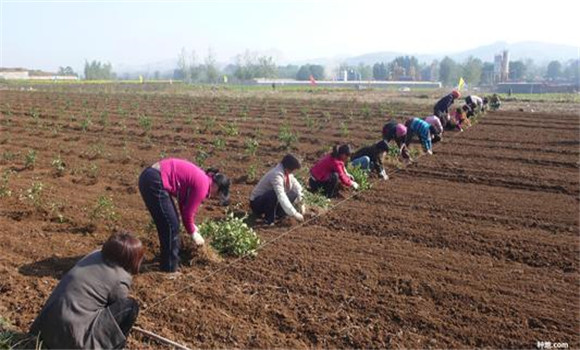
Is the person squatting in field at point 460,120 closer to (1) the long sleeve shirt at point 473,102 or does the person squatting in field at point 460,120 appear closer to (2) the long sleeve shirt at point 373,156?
(1) the long sleeve shirt at point 473,102

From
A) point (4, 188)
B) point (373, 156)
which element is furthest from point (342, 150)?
point (4, 188)

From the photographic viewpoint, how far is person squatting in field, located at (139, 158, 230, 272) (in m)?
4.61

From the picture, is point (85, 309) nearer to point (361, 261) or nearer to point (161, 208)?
point (161, 208)

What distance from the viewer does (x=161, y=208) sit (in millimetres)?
4645

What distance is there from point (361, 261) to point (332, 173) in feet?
7.99

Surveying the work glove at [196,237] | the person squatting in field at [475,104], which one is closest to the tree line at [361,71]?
the person squatting in field at [475,104]

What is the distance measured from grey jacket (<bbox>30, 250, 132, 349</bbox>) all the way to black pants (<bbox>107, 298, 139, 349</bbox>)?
4 cm

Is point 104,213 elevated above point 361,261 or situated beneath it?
elevated above

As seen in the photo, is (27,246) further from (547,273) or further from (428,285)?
(547,273)

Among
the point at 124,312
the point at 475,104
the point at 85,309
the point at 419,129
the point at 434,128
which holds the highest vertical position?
the point at 475,104

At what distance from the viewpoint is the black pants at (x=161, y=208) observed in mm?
4602

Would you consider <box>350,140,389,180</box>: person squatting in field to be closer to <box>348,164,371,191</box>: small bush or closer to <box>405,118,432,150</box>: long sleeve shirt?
<box>348,164,371,191</box>: small bush

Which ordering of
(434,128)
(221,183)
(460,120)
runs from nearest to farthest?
(221,183) → (434,128) → (460,120)

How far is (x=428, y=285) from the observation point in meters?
4.91
